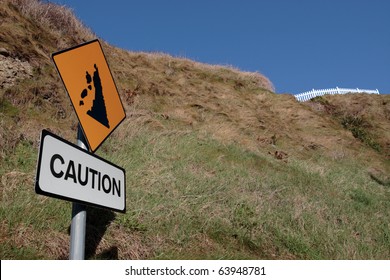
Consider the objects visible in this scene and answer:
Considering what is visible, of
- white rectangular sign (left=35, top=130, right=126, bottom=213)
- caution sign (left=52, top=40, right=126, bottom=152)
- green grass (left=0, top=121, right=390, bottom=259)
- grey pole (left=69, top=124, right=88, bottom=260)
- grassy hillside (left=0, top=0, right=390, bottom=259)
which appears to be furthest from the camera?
grassy hillside (left=0, top=0, right=390, bottom=259)

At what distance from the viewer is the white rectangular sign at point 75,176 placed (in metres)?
2.20

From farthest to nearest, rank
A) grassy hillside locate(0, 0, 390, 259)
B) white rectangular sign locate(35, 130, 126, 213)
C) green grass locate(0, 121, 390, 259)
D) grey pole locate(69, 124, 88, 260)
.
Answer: grassy hillside locate(0, 0, 390, 259)
green grass locate(0, 121, 390, 259)
grey pole locate(69, 124, 88, 260)
white rectangular sign locate(35, 130, 126, 213)

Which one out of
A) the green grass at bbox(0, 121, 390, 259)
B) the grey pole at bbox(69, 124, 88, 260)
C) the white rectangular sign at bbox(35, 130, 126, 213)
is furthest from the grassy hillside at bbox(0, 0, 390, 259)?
the grey pole at bbox(69, 124, 88, 260)

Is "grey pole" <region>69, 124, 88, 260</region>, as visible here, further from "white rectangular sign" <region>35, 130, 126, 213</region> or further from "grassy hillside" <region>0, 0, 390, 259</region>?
"grassy hillside" <region>0, 0, 390, 259</region>

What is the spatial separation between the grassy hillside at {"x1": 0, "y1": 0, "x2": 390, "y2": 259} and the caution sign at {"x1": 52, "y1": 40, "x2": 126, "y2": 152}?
6.25 feet

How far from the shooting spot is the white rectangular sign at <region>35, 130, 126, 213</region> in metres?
2.20

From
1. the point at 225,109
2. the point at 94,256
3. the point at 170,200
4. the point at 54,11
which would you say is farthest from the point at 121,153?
the point at 54,11

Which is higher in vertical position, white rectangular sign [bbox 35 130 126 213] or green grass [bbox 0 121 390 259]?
green grass [bbox 0 121 390 259]

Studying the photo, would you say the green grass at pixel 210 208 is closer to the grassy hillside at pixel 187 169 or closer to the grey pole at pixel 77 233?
the grassy hillside at pixel 187 169

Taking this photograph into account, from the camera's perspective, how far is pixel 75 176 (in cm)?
245

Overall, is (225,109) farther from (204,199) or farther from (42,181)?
(42,181)

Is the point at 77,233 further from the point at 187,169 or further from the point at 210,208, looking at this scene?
the point at 187,169

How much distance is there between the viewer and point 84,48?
2.96 metres

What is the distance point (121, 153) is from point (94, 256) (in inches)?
127
